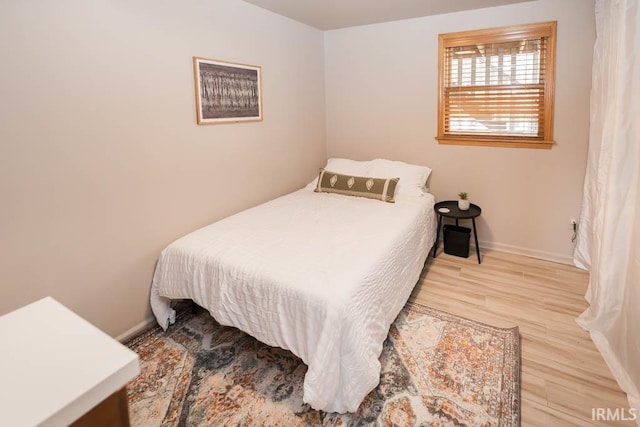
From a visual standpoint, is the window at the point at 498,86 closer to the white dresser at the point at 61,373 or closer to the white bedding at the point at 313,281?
the white bedding at the point at 313,281

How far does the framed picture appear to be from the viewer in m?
2.61

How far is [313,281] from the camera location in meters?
1.83

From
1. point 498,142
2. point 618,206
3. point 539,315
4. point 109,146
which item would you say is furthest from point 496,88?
point 109,146

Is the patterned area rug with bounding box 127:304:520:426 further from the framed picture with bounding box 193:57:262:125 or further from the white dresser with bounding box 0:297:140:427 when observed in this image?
the framed picture with bounding box 193:57:262:125

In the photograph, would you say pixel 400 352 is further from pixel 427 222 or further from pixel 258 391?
pixel 427 222

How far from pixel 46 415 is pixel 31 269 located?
1526 millimetres

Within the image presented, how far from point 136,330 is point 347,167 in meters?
2.36


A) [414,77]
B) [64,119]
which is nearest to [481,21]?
[414,77]

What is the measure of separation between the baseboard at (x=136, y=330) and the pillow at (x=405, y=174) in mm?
2291

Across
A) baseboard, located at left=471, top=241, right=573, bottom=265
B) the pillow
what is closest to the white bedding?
the pillow

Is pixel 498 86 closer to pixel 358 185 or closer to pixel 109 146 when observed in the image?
pixel 358 185

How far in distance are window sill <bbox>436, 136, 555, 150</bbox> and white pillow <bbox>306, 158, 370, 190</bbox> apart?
787mm

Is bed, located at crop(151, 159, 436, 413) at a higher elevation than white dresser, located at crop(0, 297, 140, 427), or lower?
lower

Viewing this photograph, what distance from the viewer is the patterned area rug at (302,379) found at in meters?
1.76
